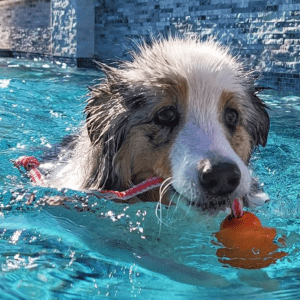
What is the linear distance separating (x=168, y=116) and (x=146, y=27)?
10.9m

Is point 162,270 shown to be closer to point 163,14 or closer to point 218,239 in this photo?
point 218,239

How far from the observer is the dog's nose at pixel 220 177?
8.05 ft

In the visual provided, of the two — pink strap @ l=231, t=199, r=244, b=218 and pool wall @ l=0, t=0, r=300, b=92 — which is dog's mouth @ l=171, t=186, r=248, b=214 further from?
pool wall @ l=0, t=0, r=300, b=92

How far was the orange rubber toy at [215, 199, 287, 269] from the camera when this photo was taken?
2.57 m

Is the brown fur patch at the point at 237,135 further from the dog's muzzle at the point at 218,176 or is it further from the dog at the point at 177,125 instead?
the dog's muzzle at the point at 218,176

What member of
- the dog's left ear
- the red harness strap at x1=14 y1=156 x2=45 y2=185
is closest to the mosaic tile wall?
the red harness strap at x1=14 y1=156 x2=45 y2=185

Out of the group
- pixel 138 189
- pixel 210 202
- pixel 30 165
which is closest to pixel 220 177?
pixel 210 202

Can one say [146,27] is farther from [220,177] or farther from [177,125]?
[220,177]

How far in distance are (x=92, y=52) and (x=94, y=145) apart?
12.0 m

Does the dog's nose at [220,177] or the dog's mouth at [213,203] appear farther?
the dog's mouth at [213,203]

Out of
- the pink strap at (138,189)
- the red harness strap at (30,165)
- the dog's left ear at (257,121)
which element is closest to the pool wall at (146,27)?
the red harness strap at (30,165)

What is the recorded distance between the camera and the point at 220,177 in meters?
2.49

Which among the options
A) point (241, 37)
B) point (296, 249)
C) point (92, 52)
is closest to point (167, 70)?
point (296, 249)

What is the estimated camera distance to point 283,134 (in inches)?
247
